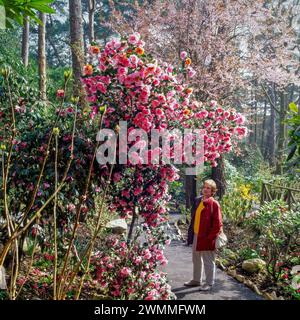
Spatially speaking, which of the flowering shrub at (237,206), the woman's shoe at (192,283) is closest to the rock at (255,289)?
the woman's shoe at (192,283)

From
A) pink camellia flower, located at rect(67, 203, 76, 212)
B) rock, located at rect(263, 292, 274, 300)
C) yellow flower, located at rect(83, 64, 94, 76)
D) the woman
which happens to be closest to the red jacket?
the woman

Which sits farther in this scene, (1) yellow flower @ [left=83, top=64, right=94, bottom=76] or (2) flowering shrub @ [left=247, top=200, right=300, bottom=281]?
(2) flowering shrub @ [left=247, top=200, right=300, bottom=281]

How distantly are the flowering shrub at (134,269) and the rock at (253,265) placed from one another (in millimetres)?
2126

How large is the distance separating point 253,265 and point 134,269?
98.4 inches

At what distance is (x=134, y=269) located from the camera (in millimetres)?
3668

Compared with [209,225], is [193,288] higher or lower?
lower

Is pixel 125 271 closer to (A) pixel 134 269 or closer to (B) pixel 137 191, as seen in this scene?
(A) pixel 134 269

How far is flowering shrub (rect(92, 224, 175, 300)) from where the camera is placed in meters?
3.50

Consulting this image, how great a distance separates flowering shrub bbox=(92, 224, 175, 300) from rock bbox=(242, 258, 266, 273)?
2126 mm

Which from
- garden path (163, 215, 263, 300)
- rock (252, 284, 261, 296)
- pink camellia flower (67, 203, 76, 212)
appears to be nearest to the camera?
pink camellia flower (67, 203, 76, 212)

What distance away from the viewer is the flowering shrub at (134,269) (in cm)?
350

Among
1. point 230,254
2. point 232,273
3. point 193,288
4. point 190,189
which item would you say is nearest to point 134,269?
point 193,288

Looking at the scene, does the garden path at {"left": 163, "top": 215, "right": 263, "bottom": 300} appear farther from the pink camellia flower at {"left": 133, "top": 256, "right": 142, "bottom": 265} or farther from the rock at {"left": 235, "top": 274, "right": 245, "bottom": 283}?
the pink camellia flower at {"left": 133, "top": 256, "right": 142, "bottom": 265}

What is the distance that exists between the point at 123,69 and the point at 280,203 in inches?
160
